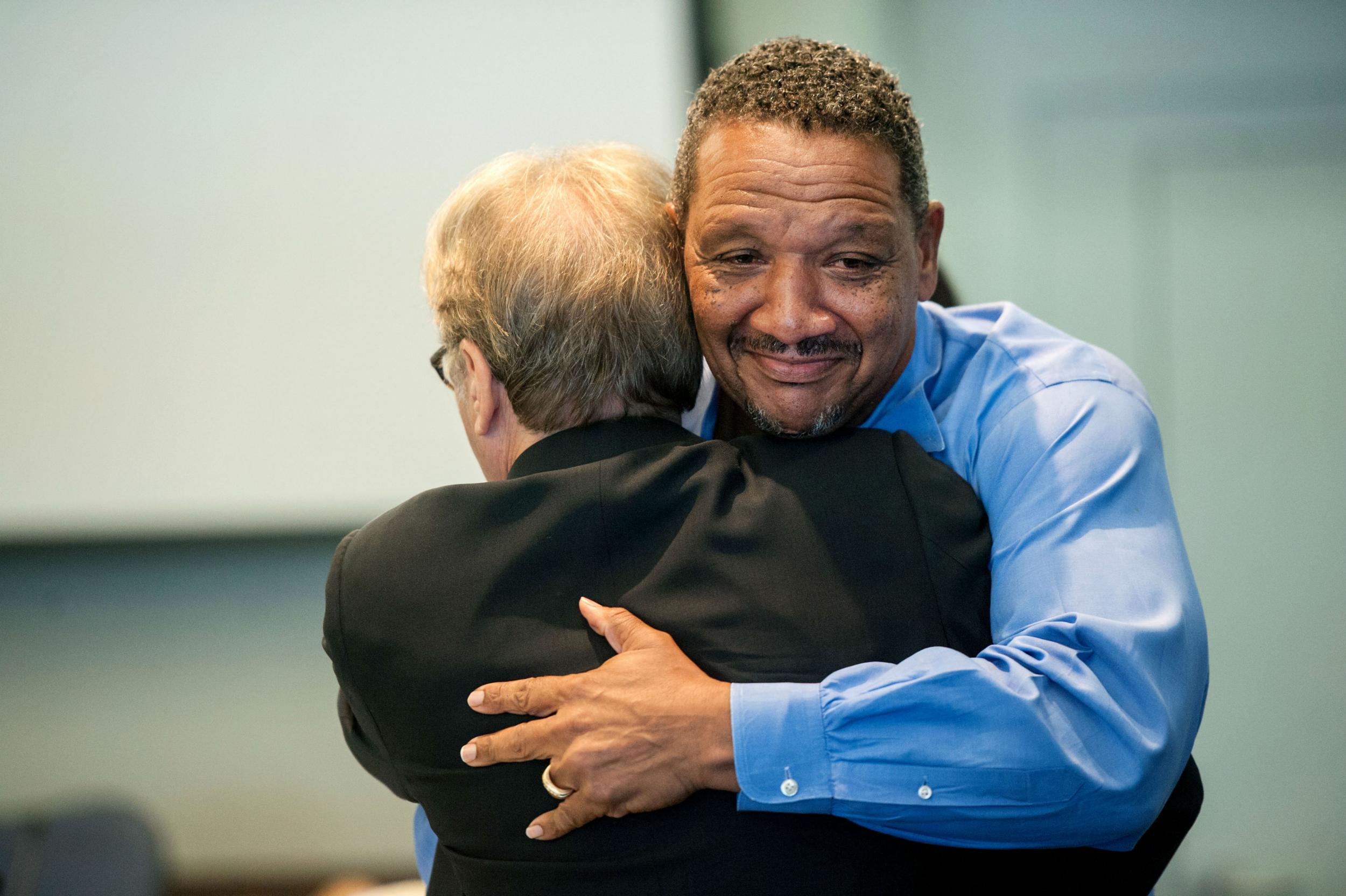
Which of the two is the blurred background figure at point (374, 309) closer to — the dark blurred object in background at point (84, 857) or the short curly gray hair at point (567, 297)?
the dark blurred object in background at point (84, 857)

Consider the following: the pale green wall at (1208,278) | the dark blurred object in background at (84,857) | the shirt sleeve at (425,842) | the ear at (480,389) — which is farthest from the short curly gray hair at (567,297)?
the pale green wall at (1208,278)

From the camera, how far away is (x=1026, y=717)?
102 centimetres

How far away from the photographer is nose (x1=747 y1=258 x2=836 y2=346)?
1.34m

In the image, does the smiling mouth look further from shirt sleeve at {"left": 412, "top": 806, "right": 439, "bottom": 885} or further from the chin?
shirt sleeve at {"left": 412, "top": 806, "right": 439, "bottom": 885}

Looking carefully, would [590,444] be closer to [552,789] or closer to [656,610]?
[656,610]

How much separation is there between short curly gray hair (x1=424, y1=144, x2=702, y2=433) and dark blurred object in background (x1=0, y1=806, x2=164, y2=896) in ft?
5.75

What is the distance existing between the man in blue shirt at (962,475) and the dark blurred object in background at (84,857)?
1.75m

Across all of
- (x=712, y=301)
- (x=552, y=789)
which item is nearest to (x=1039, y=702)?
(x=552, y=789)

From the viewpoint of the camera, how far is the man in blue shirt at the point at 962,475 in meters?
1.04

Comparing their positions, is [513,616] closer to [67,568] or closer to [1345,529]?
[67,568]

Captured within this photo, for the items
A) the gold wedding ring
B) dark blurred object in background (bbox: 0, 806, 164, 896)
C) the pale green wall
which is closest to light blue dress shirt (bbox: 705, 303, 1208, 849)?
the gold wedding ring

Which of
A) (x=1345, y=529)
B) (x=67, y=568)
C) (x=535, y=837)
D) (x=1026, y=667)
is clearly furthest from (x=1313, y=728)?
(x=67, y=568)

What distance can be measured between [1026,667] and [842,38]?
2.72 meters

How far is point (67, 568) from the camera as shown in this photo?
10.5 feet
